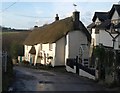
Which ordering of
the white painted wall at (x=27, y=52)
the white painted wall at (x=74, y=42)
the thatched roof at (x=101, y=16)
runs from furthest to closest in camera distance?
1. the white painted wall at (x=27, y=52)
2. the thatched roof at (x=101, y=16)
3. the white painted wall at (x=74, y=42)

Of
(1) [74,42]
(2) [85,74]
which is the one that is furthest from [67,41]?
(2) [85,74]

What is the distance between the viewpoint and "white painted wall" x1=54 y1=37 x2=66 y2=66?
44.5m

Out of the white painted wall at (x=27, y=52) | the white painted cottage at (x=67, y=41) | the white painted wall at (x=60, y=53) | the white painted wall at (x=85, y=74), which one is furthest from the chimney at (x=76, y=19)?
the white painted wall at (x=27, y=52)

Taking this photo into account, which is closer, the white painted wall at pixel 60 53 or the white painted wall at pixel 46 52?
the white painted wall at pixel 60 53

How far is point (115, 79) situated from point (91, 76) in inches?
236

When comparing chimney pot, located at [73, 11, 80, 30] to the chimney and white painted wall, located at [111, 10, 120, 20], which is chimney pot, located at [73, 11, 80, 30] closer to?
the chimney

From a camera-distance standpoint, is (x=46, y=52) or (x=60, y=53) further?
(x=46, y=52)

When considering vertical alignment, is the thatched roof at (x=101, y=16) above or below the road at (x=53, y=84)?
above

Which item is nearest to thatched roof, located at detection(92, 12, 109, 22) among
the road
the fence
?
the fence

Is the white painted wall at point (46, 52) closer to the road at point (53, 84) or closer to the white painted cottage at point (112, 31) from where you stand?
the white painted cottage at point (112, 31)

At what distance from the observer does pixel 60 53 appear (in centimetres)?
4481

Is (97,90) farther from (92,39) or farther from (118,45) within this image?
(92,39)

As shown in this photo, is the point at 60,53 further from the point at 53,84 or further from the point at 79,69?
the point at 53,84

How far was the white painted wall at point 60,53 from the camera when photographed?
1753 inches
